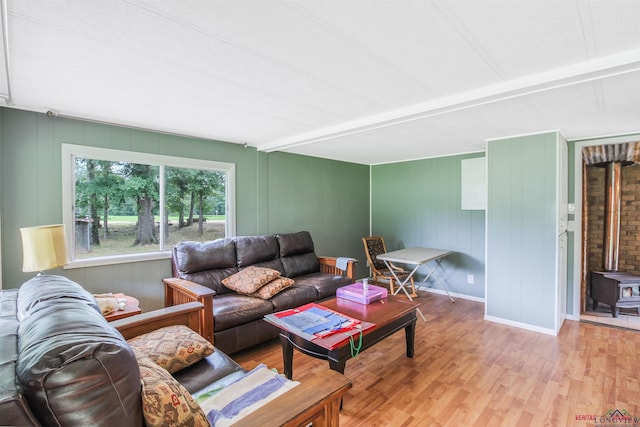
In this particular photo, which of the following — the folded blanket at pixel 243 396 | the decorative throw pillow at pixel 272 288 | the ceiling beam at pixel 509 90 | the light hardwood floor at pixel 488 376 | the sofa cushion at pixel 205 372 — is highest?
the ceiling beam at pixel 509 90

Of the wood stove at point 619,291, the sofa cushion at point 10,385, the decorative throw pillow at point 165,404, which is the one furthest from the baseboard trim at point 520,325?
the sofa cushion at point 10,385

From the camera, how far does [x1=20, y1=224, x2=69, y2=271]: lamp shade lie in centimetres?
196

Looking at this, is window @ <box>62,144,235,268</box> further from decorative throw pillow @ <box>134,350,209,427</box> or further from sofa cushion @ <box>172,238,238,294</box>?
decorative throw pillow @ <box>134,350,209,427</box>

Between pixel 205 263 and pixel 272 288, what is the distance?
76cm

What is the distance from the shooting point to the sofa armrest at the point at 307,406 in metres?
1.09

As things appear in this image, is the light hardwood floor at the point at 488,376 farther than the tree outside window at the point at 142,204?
No

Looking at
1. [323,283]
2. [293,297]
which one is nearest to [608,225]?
[323,283]

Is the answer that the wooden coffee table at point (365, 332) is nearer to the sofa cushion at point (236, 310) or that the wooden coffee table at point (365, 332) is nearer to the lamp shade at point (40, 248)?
the sofa cushion at point (236, 310)

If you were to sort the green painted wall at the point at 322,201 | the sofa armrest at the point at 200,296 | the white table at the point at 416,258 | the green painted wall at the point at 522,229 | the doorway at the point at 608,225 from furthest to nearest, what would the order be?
the green painted wall at the point at 322,201
the white table at the point at 416,258
the doorway at the point at 608,225
the green painted wall at the point at 522,229
the sofa armrest at the point at 200,296

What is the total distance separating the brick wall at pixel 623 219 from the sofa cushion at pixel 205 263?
483 centimetres

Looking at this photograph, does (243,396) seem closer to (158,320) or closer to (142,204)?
(158,320)

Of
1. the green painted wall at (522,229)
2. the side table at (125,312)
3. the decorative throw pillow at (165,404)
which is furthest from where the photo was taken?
the green painted wall at (522,229)

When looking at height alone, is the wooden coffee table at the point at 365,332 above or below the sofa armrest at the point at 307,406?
below

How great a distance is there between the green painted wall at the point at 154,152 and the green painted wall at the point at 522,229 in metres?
2.33
